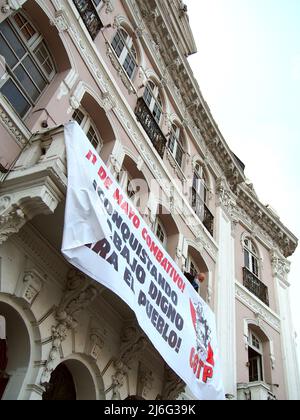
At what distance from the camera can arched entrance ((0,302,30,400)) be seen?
641cm

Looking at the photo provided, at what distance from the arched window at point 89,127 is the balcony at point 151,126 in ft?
5.95

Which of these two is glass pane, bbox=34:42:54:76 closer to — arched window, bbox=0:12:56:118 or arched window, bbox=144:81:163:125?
arched window, bbox=0:12:56:118

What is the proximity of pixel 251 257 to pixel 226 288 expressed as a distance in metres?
4.13

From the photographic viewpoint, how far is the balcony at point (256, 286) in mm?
16312

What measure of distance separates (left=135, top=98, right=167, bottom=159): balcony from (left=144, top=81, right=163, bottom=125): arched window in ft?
2.75

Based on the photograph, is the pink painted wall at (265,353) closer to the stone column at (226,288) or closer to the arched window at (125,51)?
the stone column at (226,288)

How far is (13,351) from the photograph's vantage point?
672 centimetres

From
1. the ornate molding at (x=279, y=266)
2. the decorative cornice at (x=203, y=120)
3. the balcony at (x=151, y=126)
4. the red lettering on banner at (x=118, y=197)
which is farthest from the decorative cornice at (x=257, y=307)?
the red lettering on banner at (x=118, y=197)

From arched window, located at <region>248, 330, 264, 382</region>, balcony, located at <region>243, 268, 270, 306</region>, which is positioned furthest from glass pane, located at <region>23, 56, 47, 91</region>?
arched window, located at <region>248, 330, 264, 382</region>

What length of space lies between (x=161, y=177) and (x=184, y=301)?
15.3 feet
